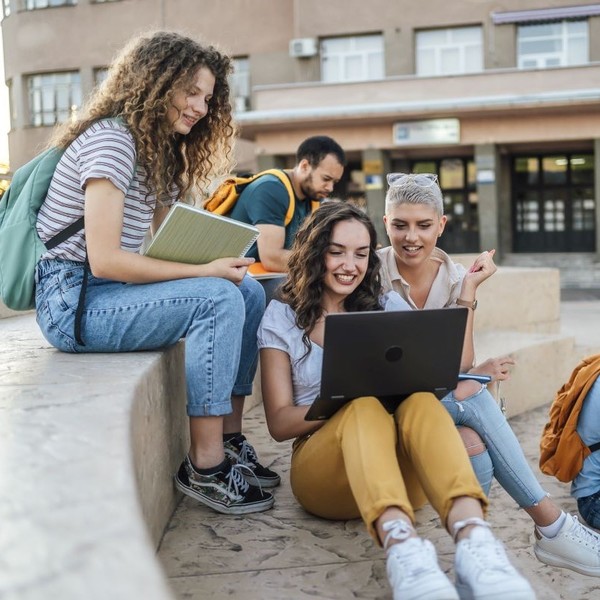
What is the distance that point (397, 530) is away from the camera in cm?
214

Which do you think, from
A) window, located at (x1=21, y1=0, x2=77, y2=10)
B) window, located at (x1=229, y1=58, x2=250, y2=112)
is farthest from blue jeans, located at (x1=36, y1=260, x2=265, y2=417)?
window, located at (x1=21, y1=0, x2=77, y2=10)

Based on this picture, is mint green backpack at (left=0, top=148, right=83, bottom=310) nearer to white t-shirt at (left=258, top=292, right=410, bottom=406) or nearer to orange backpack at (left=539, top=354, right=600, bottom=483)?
white t-shirt at (left=258, top=292, right=410, bottom=406)

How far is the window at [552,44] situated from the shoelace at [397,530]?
2075 cm

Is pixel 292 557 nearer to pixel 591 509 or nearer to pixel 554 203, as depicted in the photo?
pixel 591 509

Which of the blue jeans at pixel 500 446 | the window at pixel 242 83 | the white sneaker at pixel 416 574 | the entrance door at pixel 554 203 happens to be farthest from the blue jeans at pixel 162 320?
the window at pixel 242 83

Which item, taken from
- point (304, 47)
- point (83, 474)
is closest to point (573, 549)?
point (83, 474)

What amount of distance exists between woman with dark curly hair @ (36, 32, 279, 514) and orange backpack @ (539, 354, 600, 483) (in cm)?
115

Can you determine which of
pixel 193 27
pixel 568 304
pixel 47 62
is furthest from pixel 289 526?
pixel 47 62

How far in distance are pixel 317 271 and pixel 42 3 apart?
25.9 m

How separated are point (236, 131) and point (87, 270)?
33.7 inches

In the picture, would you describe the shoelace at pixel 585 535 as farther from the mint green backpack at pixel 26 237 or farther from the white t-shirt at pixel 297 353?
the mint green backpack at pixel 26 237

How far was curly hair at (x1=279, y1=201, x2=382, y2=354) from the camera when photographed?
3029mm

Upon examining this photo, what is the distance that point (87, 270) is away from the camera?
2916mm

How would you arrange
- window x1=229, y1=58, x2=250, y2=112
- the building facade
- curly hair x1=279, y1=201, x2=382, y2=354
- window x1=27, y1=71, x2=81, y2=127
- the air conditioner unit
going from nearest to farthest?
curly hair x1=279, y1=201, x2=382, y2=354 < the building facade < the air conditioner unit < window x1=229, y1=58, x2=250, y2=112 < window x1=27, y1=71, x2=81, y2=127
